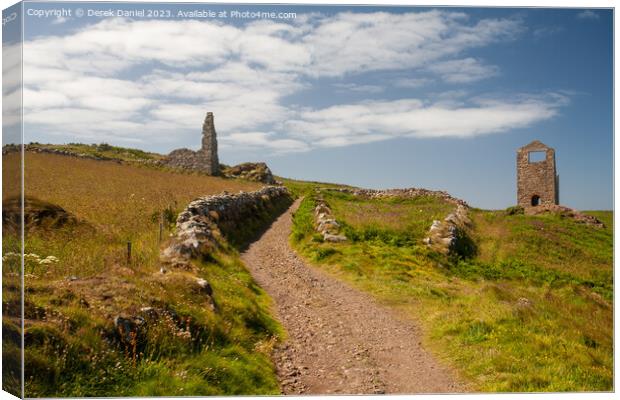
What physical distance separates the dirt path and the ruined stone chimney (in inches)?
1357

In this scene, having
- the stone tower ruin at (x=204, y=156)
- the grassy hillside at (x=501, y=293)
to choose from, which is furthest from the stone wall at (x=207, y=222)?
the stone tower ruin at (x=204, y=156)

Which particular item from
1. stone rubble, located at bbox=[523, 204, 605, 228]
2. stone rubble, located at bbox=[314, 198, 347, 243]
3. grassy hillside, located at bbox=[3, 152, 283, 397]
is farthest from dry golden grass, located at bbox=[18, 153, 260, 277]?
stone rubble, located at bbox=[523, 204, 605, 228]

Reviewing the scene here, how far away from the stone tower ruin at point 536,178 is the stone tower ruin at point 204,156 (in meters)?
27.7

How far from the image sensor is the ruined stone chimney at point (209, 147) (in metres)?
47.7

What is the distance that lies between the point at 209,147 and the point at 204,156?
1.56 meters

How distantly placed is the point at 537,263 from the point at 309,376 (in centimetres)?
1653

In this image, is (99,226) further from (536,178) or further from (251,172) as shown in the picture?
(251,172)

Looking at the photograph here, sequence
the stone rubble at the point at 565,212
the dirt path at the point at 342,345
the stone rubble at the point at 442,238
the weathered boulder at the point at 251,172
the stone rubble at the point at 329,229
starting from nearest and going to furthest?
Answer: the dirt path at the point at 342,345, the stone rubble at the point at 329,229, the stone rubble at the point at 442,238, the stone rubble at the point at 565,212, the weathered boulder at the point at 251,172

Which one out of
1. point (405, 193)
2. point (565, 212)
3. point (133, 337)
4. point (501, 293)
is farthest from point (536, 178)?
point (133, 337)

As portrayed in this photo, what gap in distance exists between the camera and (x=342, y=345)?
9.56 meters

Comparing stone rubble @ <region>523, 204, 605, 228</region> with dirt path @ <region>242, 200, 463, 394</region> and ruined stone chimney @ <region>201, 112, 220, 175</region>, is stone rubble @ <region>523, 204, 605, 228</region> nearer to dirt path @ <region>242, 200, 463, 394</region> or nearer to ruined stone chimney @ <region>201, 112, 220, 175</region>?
dirt path @ <region>242, 200, 463, 394</region>

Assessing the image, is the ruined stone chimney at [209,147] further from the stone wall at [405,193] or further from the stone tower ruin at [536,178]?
the stone tower ruin at [536,178]

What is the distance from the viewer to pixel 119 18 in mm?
8344

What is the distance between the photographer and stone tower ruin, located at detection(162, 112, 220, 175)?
1896 inches
